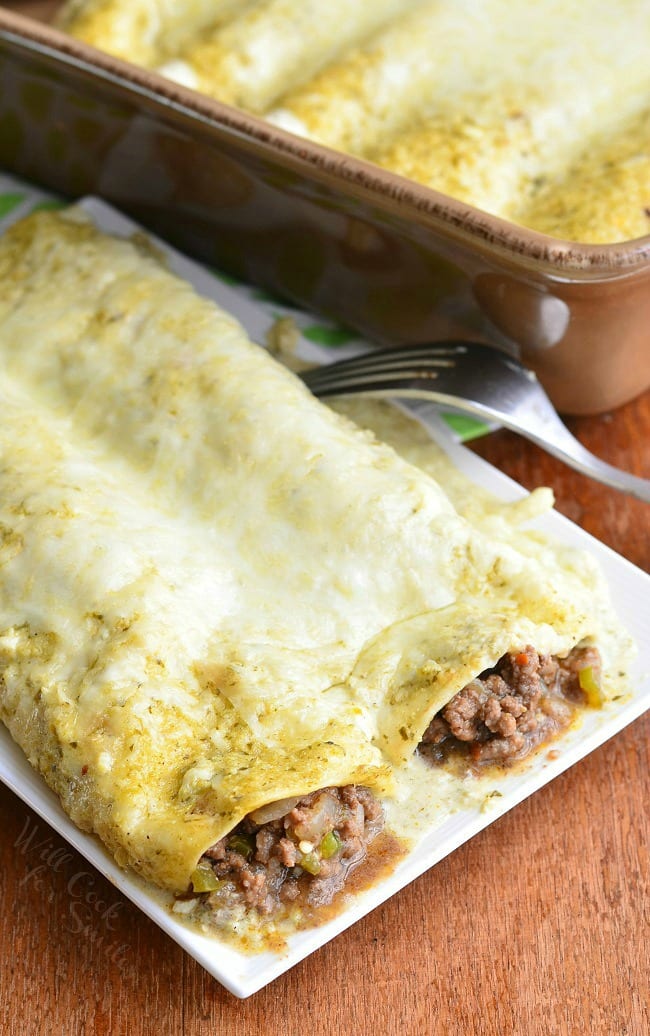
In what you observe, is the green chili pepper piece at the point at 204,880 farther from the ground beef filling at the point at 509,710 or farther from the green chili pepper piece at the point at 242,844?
the ground beef filling at the point at 509,710

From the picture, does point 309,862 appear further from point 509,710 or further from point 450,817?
point 509,710

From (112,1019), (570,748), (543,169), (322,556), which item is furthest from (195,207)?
(112,1019)

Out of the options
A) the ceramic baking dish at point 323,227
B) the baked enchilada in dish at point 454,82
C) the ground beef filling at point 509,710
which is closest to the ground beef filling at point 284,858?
the ground beef filling at point 509,710

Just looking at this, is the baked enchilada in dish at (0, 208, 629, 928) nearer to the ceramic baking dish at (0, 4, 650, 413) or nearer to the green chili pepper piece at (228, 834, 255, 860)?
the green chili pepper piece at (228, 834, 255, 860)

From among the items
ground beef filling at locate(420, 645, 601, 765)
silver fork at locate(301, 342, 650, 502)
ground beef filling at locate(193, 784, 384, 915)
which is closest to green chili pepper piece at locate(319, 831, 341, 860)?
ground beef filling at locate(193, 784, 384, 915)

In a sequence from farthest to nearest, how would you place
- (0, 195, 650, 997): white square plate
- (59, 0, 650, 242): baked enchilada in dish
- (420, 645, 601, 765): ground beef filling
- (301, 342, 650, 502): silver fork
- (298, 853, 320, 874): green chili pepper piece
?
1. (59, 0, 650, 242): baked enchilada in dish
2. (301, 342, 650, 502): silver fork
3. (420, 645, 601, 765): ground beef filling
4. (298, 853, 320, 874): green chili pepper piece
5. (0, 195, 650, 997): white square plate

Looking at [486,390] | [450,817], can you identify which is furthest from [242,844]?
[486,390]
